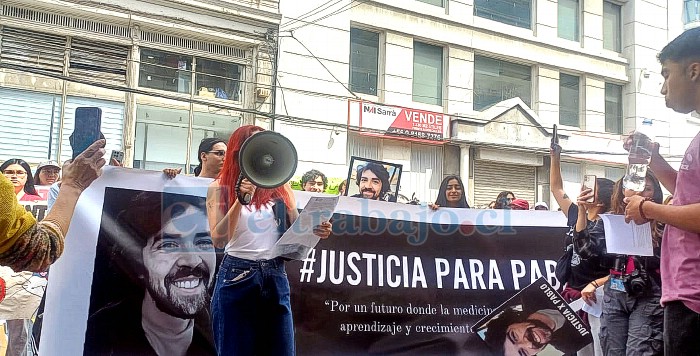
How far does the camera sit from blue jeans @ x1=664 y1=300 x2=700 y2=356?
2072 mm

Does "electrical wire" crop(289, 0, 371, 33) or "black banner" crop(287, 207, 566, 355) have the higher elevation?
"electrical wire" crop(289, 0, 371, 33)

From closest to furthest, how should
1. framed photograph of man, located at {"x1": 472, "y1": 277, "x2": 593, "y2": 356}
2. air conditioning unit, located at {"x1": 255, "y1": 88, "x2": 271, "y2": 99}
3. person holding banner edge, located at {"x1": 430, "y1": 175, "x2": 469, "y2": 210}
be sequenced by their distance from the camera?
framed photograph of man, located at {"x1": 472, "y1": 277, "x2": 593, "y2": 356} < person holding banner edge, located at {"x1": 430, "y1": 175, "x2": 469, "y2": 210} < air conditioning unit, located at {"x1": 255, "y1": 88, "x2": 271, "y2": 99}

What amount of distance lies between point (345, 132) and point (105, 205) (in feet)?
29.2

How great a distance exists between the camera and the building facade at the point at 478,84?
12203 mm

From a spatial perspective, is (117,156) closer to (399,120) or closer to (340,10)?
(340,10)

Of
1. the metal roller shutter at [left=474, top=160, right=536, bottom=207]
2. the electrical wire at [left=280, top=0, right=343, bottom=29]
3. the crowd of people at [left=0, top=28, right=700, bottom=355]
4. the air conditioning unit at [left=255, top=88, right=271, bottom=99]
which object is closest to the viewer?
the crowd of people at [left=0, top=28, right=700, bottom=355]

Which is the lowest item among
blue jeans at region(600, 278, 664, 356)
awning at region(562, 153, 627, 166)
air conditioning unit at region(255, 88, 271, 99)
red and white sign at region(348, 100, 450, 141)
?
blue jeans at region(600, 278, 664, 356)

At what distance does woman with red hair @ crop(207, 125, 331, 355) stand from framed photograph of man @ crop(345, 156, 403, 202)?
1.93 m

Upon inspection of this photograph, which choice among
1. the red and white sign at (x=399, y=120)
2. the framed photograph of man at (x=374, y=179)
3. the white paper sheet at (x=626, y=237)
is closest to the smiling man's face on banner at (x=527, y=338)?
the white paper sheet at (x=626, y=237)

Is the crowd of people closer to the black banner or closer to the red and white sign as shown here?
the black banner

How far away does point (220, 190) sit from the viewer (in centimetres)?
322

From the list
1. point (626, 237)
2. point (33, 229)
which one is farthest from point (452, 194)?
point (33, 229)

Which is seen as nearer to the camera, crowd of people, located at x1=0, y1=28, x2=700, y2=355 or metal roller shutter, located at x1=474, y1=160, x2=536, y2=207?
crowd of people, located at x1=0, y1=28, x2=700, y2=355

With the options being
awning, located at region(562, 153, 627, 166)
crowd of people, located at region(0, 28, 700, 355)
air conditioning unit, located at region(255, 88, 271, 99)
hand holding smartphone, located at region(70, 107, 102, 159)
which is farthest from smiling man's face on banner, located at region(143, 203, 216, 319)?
awning, located at region(562, 153, 627, 166)
